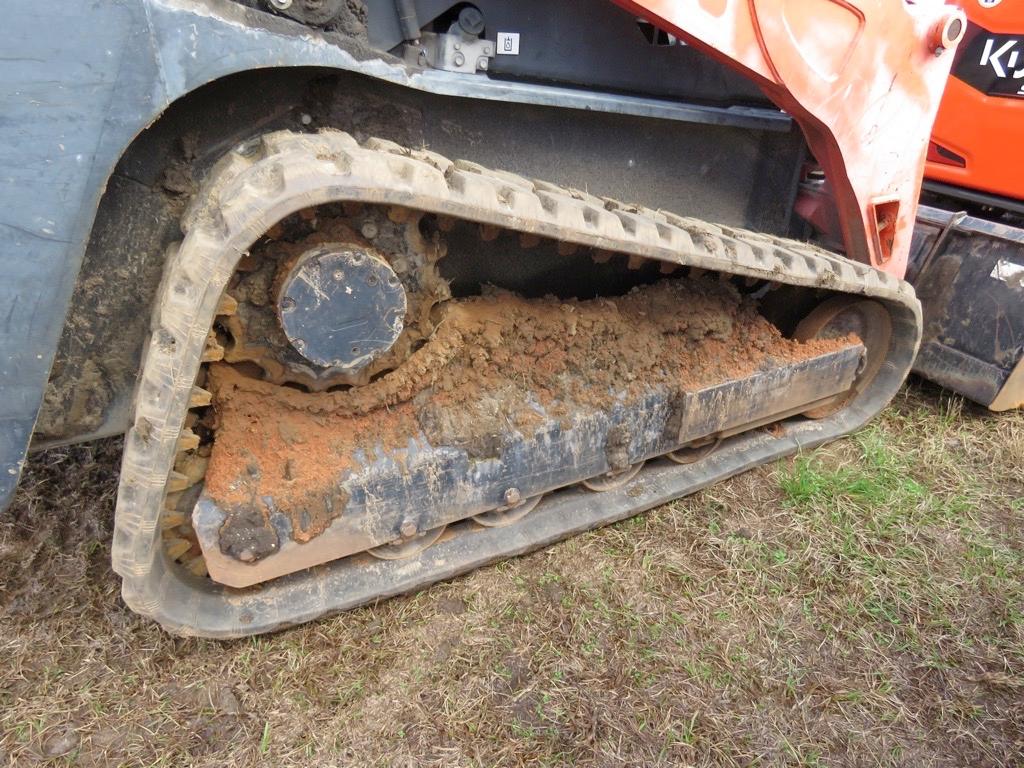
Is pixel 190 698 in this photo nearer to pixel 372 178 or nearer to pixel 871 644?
pixel 372 178

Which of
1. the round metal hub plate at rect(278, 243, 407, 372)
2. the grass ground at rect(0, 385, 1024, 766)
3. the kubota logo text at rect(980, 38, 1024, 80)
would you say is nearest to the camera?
the round metal hub plate at rect(278, 243, 407, 372)

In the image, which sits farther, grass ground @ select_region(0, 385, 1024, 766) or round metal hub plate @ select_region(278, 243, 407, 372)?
grass ground @ select_region(0, 385, 1024, 766)

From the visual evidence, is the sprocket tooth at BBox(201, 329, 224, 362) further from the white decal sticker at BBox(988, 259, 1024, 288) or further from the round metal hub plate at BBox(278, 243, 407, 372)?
the white decal sticker at BBox(988, 259, 1024, 288)

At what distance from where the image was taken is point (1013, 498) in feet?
7.62

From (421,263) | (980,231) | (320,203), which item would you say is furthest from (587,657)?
(980,231)

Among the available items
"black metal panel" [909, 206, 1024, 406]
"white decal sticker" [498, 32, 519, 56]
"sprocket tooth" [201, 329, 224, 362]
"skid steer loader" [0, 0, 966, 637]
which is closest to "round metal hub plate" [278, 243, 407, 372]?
"skid steer loader" [0, 0, 966, 637]

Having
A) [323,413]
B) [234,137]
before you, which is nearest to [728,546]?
[323,413]

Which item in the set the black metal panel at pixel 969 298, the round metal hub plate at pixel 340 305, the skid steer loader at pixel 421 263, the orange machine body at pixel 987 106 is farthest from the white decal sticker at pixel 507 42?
the orange machine body at pixel 987 106

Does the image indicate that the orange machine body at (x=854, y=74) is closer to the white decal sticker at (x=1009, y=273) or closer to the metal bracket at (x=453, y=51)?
the metal bracket at (x=453, y=51)

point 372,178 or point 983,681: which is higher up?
point 372,178

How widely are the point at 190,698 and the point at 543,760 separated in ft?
2.66

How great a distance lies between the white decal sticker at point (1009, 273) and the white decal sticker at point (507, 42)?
1.99 m

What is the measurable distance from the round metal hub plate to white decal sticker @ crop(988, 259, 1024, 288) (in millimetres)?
2287

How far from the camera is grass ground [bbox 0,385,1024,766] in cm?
153
